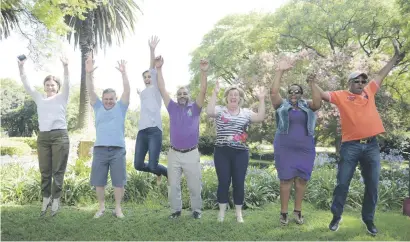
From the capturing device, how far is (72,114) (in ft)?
135

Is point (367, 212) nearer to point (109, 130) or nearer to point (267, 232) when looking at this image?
point (267, 232)

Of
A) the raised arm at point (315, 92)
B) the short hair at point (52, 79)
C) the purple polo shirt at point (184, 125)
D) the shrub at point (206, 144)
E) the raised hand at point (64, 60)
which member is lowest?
the shrub at point (206, 144)

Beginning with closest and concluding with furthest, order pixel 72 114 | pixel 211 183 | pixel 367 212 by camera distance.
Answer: pixel 367 212
pixel 211 183
pixel 72 114

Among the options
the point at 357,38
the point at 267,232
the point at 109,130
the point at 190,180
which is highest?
the point at 357,38

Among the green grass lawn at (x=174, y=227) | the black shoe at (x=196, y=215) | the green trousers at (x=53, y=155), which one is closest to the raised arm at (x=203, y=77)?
the black shoe at (x=196, y=215)

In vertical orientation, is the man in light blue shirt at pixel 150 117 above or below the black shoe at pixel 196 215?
above

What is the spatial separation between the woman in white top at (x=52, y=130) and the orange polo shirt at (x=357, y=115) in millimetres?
3466

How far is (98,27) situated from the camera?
2034 cm

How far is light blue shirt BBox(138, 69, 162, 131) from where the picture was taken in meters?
5.26

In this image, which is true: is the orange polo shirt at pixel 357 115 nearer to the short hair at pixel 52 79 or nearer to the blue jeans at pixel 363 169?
the blue jeans at pixel 363 169

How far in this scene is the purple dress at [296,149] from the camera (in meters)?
4.56

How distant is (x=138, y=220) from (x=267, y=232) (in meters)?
1.70

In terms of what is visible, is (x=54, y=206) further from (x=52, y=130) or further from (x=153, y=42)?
(x=153, y=42)

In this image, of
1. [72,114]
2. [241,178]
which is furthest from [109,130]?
[72,114]
